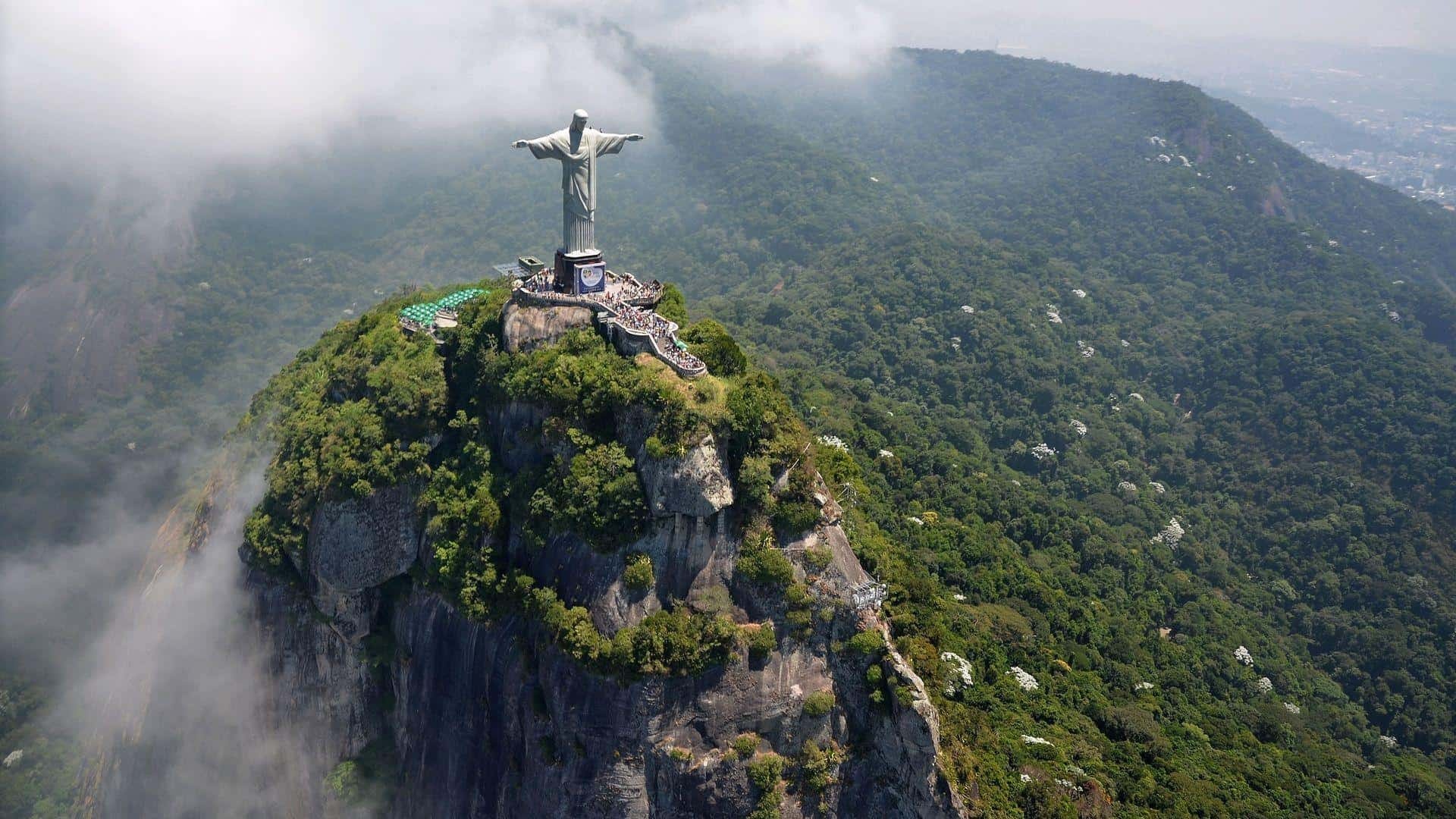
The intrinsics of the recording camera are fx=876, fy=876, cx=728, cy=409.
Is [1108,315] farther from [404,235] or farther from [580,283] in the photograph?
[404,235]

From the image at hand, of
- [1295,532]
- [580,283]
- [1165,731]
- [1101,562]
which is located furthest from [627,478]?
[1295,532]

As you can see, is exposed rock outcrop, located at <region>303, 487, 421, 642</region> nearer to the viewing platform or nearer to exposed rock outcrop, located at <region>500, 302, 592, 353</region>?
exposed rock outcrop, located at <region>500, 302, 592, 353</region>

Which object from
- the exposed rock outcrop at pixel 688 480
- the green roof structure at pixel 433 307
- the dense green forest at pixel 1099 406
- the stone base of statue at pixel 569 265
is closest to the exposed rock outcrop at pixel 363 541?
the dense green forest at pixel 1099 406

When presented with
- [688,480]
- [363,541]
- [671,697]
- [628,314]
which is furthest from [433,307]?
[671,697]

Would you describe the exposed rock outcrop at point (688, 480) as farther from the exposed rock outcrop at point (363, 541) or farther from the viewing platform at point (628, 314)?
the exposed rock outcrop at point (363, 541)

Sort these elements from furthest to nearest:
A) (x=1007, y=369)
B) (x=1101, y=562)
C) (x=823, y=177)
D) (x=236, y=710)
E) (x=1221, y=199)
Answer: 1. (x=823, y=177)
2. (x=1221, y=199)
3. (x=1007, y=369)
4. (x=1101, y=562)
5. (x=236, y=710)

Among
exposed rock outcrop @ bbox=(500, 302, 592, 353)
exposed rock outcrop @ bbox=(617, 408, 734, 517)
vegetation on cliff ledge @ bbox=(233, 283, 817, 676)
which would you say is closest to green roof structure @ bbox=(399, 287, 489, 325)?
vegetation on cliff ledge @ bbox=(233, 283, 817, 676)

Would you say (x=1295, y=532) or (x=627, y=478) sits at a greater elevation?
(x=627, y=478)
